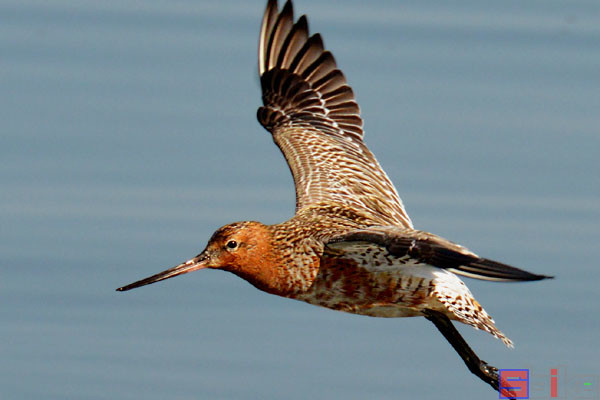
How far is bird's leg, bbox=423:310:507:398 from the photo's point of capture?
854 centimetres

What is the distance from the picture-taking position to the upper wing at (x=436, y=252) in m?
6.54

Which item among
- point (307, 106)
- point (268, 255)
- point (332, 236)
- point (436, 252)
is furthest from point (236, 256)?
point (307, 106)

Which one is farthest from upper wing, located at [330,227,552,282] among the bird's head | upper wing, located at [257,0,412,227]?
upper wing, located at [257,0,412,227]

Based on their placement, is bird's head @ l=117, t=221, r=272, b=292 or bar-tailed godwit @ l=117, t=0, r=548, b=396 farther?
bird's head @ l=117, t=221, r=272, b=292

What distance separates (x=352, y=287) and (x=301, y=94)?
253 cm

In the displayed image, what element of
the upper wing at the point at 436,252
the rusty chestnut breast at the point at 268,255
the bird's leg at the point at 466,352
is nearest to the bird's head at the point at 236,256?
the rusty chestnut breast at the point at 268,255

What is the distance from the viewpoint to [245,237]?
26.0 feet

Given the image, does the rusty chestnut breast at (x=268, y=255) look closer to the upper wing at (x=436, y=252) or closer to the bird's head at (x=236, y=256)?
the bird's head at (x=236, y=256)

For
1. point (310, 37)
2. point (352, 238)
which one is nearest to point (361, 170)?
point (310, 37)

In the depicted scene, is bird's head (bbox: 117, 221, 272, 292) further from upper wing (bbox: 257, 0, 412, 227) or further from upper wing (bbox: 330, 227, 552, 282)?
upper wing (bbox: 257, 0, 412, 227)

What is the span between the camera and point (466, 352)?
869 cm

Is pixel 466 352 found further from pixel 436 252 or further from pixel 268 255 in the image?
pixel 436 252

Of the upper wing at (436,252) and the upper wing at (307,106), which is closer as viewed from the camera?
the upper wing at (436,252)

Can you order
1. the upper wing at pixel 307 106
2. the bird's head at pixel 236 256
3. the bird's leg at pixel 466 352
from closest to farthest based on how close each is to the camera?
the bird's head at pixel 236 256 → the bird's leg at pixel 466 352 → the upper wing at pixel 307 106
